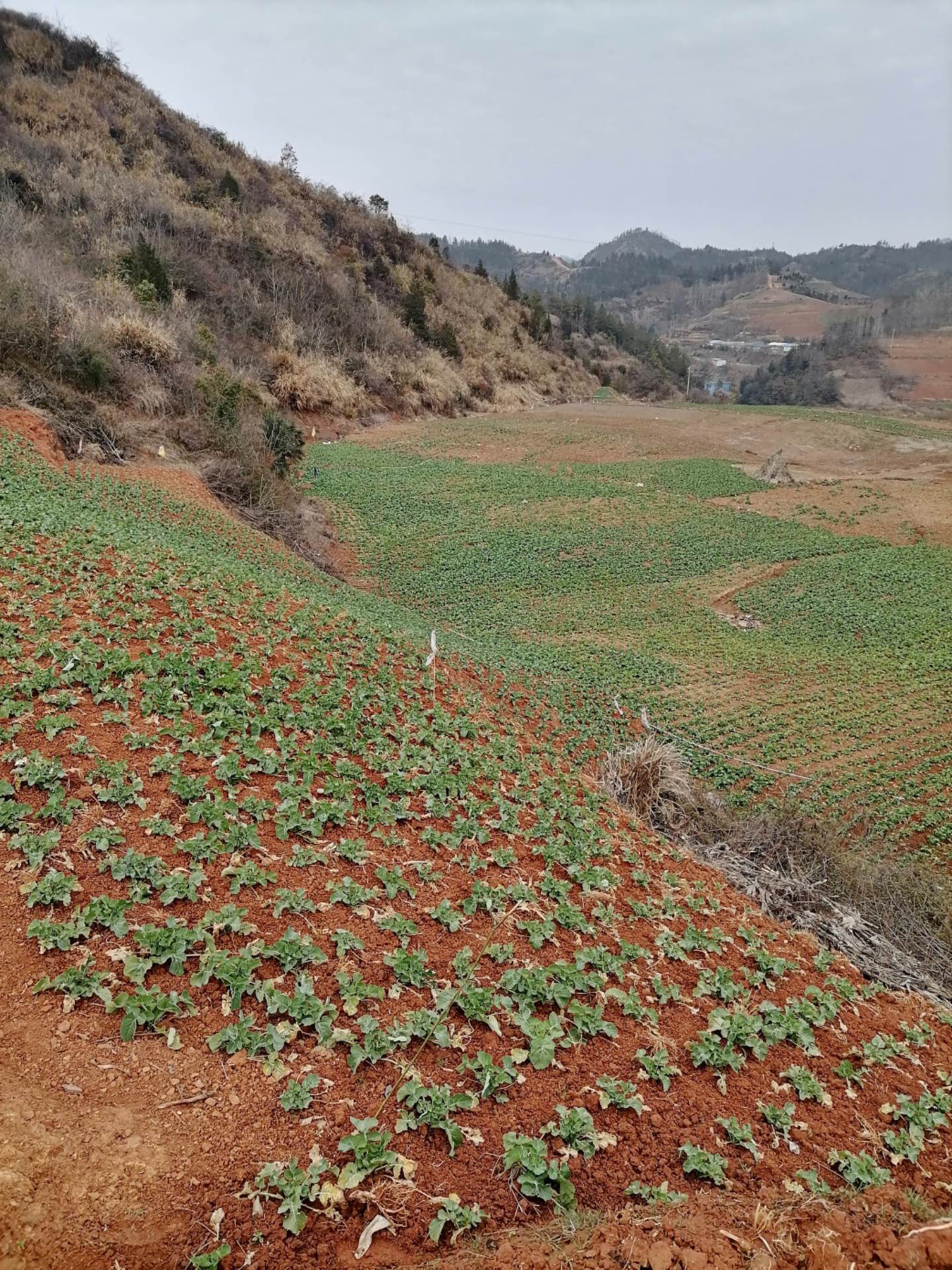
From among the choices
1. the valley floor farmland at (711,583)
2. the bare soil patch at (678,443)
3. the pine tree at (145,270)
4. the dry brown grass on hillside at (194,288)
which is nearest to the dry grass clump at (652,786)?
the valley floor farmland at (711,583)

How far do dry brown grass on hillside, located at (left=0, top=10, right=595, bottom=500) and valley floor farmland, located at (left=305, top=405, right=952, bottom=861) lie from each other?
17.3ft

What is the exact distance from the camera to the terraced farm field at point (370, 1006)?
9.12 ft

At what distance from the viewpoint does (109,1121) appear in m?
2.92

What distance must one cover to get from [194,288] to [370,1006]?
36.4 metres

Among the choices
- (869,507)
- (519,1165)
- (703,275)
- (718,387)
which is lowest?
(519,1165)

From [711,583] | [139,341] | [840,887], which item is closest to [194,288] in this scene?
[139,341]

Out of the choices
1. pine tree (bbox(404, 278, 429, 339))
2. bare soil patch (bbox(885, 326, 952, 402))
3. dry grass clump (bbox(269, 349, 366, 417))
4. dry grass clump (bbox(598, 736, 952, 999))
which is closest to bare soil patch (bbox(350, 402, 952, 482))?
dry grass clump (bbox(269, 349, 366, 417))

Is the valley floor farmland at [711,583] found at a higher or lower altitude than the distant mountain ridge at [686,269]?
lower

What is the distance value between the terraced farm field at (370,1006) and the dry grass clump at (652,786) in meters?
0.82

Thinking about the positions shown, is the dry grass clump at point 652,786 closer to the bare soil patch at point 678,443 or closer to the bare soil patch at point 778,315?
the bare soil patch at point 678,443

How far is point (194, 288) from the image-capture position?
107ft

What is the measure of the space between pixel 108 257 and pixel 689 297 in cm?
15948

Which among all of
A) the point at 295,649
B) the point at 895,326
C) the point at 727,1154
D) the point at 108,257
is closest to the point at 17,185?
the point at 108,257

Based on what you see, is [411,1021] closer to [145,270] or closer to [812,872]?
[812,872]
